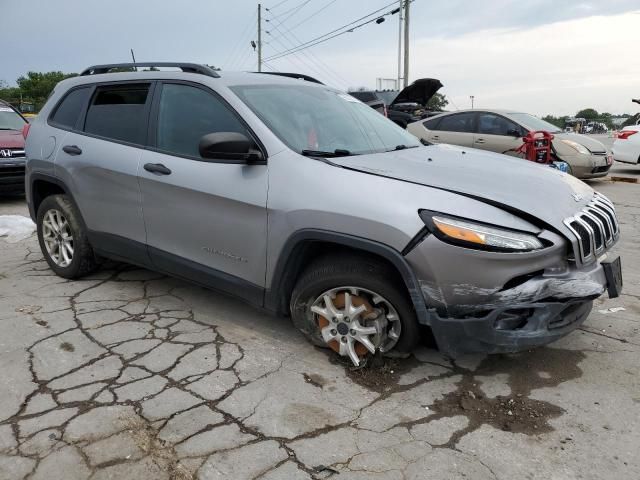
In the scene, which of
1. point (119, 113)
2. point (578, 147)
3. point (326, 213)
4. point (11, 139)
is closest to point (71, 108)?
point (119, 113)

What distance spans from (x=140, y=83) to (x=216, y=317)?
1.80 m

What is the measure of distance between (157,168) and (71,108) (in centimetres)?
141

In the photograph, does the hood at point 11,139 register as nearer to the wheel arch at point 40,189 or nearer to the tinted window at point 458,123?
the wheel arch at point 40,189

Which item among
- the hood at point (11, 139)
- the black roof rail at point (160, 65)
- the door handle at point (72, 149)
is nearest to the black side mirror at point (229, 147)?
the black roof rail at point (160, 65)

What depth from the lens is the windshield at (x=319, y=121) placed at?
3193mm

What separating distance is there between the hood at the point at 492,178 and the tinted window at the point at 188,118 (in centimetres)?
85

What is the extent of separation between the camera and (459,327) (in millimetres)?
2582

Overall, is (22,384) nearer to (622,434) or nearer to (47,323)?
(47,323)

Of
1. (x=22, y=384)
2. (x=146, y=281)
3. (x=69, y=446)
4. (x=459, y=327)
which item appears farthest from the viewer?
(x=146, y=281)

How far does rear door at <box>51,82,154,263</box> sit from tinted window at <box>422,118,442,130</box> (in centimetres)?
773

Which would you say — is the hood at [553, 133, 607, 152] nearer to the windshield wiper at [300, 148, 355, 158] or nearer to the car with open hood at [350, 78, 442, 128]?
the car with open hood at [350, 78, 442, 128]

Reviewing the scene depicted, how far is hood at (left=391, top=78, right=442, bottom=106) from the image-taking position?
13.1 meters

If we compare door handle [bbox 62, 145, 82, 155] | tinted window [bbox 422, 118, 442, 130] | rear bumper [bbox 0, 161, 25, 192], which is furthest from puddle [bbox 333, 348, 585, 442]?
tinted window [bbox 422, 118, 442, 130]

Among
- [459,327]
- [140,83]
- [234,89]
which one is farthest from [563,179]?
[140,83]
